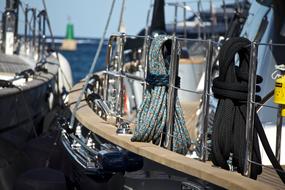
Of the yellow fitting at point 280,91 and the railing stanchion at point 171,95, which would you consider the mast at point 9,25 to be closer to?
the railing stanchion at point 171,95

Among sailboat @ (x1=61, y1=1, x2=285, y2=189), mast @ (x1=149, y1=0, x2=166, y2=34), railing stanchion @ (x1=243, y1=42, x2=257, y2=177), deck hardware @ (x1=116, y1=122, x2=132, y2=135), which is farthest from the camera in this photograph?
mast @ (x1=149, y1=0, x2=166, y2=34)

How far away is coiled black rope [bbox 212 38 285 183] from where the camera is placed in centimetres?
571

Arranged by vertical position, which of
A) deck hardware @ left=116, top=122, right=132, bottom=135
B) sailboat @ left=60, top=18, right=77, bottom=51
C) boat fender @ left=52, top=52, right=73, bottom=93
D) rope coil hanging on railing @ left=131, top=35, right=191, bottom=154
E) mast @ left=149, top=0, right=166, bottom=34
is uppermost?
mast @ left=149, top=0, right=166, bottom=34

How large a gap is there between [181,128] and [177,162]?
2.86 ft

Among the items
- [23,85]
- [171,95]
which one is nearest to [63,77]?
[23,85]

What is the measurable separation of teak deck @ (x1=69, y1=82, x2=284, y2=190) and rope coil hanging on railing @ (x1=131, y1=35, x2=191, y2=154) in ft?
0.47

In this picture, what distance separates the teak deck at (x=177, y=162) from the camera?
5.32 m

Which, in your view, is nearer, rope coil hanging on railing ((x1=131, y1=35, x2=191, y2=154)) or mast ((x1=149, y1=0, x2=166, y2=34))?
rope coil hanging on railing ((x1=131, y1=35, x2=191, y2=154))

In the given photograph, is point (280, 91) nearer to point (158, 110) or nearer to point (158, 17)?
point (158, 110)

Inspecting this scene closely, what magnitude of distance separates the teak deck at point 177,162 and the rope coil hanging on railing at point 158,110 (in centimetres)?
14

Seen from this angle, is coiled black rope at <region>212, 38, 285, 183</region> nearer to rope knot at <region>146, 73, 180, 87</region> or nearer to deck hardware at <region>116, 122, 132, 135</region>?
rope knot at <region>146, 73, 180, 87</region>

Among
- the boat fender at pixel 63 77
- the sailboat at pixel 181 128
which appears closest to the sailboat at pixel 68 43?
the boat fender at pixel 63 77

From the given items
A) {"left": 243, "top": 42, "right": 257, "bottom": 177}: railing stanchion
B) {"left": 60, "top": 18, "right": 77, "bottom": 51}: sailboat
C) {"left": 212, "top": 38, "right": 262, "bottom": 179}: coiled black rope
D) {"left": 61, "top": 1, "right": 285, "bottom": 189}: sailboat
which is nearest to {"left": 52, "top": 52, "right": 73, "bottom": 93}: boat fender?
{"left": 61, "top": 1, "right": 285, "bottom": 189}: sailboat

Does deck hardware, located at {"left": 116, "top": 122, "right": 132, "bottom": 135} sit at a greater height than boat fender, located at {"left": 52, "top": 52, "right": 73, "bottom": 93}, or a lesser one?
greater
